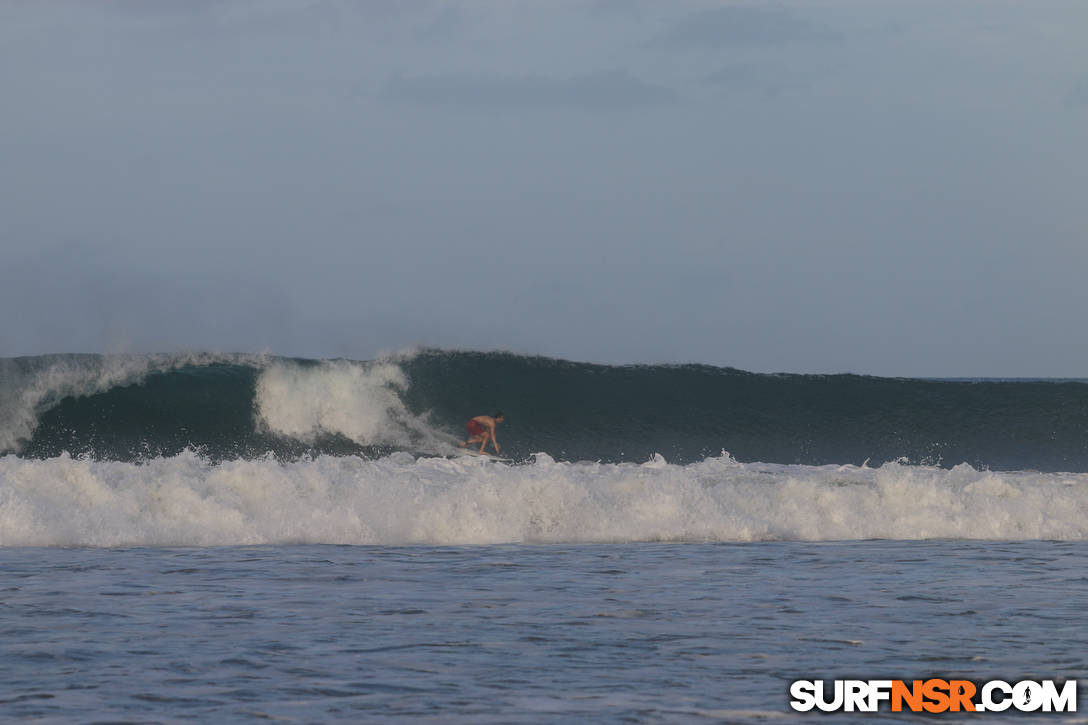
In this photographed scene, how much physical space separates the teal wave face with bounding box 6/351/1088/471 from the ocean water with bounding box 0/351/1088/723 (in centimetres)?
8

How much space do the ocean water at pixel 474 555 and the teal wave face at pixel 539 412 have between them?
8 centimetres

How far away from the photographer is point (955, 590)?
838 centimetres

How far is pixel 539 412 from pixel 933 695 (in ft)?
59.8

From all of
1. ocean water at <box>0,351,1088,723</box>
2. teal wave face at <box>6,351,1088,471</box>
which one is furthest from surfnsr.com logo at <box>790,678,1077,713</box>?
teal wave face at <box>6,351,1088,471</box>

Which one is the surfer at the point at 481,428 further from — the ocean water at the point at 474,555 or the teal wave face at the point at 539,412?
the ocean water at the point at 474,555

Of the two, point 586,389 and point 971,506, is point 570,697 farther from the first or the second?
point 586,389

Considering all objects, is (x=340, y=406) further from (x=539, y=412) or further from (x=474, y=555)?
(x=474, y=555)

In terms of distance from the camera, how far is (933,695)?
17.5 feet

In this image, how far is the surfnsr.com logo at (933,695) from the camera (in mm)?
5133

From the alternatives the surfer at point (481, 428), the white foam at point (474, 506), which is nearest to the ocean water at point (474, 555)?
the white foam at point (474, 506)

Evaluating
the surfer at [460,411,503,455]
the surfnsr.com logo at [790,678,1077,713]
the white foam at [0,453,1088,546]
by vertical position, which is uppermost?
the surfer at [460,411,503,455]

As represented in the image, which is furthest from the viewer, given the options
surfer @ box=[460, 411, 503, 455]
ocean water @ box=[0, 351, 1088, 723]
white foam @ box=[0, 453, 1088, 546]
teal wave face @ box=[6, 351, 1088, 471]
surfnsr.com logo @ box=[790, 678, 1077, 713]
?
teal wave face @ box=[6, 351, 1088, 471]

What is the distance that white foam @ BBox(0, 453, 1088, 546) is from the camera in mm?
11328

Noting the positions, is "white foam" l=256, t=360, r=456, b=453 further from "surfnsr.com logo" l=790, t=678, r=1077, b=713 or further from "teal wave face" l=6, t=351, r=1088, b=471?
"surfnsr.com logo" l=790, t=678, r=1077, b=713
